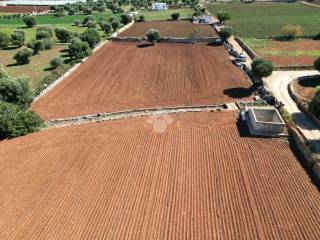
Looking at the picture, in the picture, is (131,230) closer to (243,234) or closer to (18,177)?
(243,234)

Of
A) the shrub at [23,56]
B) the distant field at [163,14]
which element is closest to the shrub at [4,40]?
the shrub at [23,56]

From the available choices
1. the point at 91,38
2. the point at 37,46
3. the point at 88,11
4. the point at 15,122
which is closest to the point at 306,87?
the point at 15,122

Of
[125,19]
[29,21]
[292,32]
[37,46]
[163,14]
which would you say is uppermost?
[292,32]

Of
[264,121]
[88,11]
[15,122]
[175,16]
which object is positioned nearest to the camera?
[15,122]

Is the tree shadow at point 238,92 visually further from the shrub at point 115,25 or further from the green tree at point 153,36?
the shrub at point 115,25

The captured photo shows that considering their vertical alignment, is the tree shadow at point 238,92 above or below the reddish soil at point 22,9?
above

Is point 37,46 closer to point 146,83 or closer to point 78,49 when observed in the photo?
point 78,49

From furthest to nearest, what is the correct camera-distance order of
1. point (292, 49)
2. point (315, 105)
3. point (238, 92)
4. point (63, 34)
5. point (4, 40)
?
1. point (63, 34)
2. point (4, 40)
3. point (292, 49)
4. point (238, 92)
5. point (315, 105)
